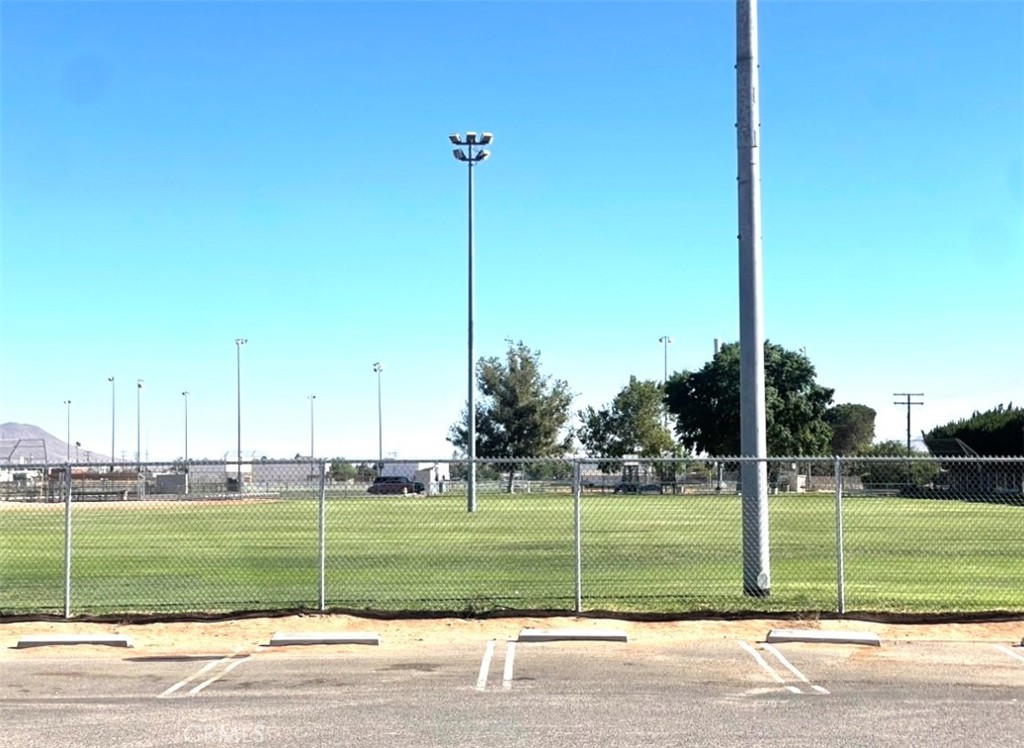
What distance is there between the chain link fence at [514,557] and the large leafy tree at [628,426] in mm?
51195

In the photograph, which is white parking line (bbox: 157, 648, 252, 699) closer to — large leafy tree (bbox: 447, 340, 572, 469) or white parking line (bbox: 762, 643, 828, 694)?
white parking line (bbox: 762, 643, 828, 694)

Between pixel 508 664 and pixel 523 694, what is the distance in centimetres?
135

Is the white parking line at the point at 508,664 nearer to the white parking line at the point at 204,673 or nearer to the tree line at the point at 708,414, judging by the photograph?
the white parking line at the point at 204,673

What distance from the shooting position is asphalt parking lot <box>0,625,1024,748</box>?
7.77 metres

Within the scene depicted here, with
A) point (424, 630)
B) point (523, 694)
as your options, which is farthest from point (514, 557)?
point (523, 694)

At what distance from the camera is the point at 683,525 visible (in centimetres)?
2728

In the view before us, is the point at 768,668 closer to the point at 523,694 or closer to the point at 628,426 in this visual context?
the point at 523,694

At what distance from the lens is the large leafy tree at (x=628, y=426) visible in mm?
85562

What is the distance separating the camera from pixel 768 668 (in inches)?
402

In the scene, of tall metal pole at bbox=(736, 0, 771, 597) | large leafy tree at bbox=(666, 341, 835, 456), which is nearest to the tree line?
large leafy tree at bbox=(666, 341, 835, 456)

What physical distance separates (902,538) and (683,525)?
5046 mm

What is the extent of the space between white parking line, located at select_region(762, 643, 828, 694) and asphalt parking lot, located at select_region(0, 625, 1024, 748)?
0.03 metres

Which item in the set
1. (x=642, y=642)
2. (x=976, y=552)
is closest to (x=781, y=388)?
(x=976, y=552)

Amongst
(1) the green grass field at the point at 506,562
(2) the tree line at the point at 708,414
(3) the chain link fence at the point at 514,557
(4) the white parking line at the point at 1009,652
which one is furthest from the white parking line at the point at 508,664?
(2) the tree line at the point at 708,414
